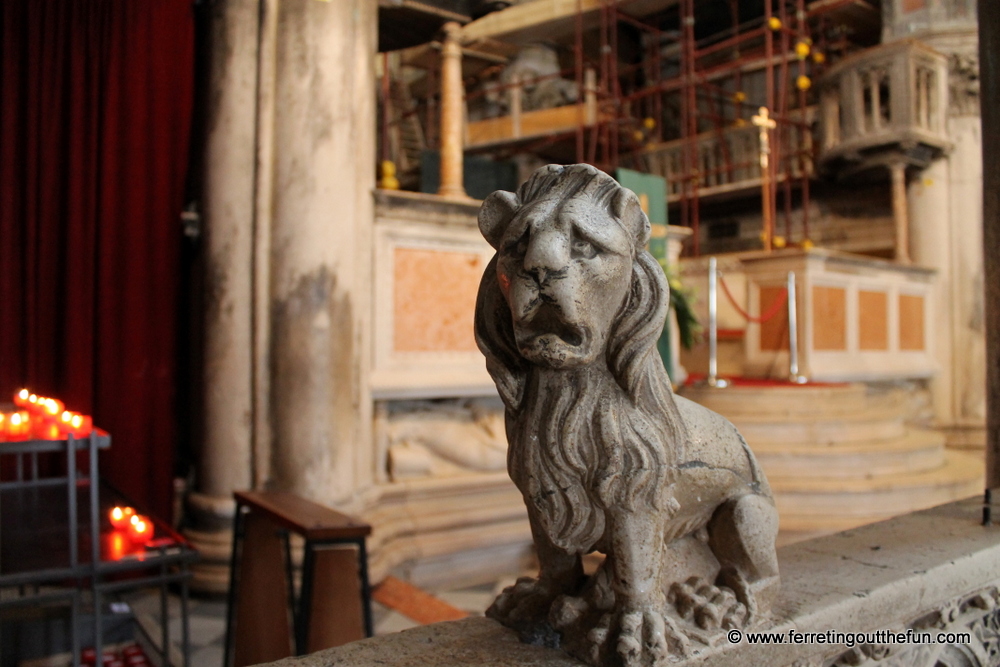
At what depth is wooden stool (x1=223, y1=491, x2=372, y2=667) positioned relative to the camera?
224 centimetres

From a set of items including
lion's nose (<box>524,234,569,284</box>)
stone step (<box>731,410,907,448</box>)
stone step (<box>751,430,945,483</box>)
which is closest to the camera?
lion's nose (<box>524,234,569,284</box>)

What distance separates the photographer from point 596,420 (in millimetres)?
1223

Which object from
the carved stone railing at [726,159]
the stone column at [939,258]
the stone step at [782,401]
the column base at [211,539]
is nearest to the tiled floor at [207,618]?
the column base at [211,539]

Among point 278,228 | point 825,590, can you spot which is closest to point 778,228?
point 278,228

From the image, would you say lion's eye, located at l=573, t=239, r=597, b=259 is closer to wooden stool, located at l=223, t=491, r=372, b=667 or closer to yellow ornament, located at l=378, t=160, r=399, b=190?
wooden stool, located at l=223, t=491, r=372, b=667

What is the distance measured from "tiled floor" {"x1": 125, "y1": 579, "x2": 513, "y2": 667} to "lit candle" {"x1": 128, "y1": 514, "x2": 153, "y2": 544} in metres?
0.61

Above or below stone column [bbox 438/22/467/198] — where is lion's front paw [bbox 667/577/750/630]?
below

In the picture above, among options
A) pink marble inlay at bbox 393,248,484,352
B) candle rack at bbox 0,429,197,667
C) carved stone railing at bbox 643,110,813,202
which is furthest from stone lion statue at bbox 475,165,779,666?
carved stone railing at bbox 643,110,813,202

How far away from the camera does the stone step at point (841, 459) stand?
16.3ft

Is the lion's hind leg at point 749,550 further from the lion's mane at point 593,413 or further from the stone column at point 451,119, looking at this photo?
the stone column at point 451,119

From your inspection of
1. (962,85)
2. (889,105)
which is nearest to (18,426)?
(889,105)

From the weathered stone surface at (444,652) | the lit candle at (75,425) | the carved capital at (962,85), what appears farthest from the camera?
the carved capital at (962,85)

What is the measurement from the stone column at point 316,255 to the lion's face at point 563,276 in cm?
258

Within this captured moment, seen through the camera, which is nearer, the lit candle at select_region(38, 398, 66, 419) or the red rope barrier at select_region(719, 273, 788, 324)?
the lit candle at select_region(38, 398, 66, 419)
